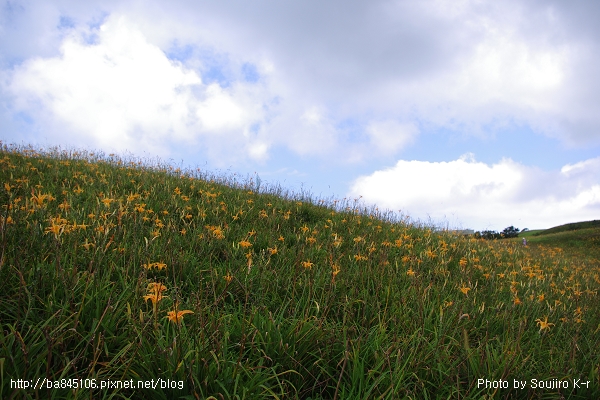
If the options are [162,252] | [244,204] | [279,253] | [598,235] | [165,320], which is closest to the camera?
[165,320]

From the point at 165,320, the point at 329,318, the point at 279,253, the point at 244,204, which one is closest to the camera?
the point at 165,320

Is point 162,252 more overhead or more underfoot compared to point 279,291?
more overhead

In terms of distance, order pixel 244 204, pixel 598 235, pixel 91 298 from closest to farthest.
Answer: pixel 91 298 < pixel 244 204 < pixel 598 235

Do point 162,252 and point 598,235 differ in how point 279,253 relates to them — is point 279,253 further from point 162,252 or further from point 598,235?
point 598,235

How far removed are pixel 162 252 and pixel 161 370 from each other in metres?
1.71

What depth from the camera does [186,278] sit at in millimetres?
3215

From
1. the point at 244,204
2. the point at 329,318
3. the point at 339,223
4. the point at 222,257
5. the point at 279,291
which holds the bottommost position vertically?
the point at 329,318

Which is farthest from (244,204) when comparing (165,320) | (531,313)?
(531,313)

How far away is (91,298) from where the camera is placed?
2178 millimetres

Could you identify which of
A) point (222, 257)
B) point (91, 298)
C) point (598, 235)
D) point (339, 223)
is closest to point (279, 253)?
point (222, 257)

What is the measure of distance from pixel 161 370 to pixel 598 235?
1190 inches

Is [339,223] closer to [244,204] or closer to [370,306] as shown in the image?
[244,204]

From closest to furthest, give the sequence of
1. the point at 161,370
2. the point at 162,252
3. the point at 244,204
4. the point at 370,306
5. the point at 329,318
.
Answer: the point at 161,370
the point at 329,318
the point at 370,306
the point at 162,252
the point at 244,204

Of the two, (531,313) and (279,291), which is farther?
(531,313)
